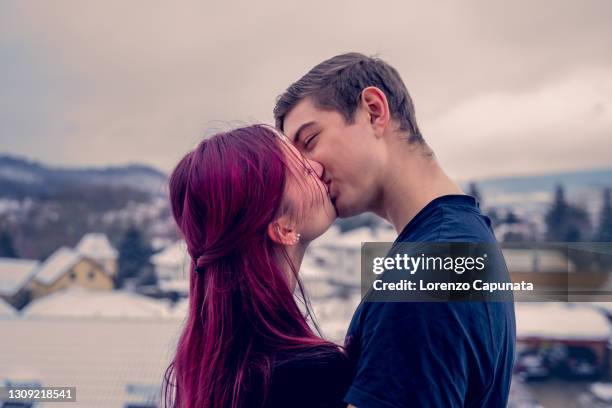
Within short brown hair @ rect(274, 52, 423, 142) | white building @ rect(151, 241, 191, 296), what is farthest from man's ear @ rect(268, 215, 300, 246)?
white building @ rect(151, 241, 191, 296)

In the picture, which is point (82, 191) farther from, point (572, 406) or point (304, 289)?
point (572, 406)

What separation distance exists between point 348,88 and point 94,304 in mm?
1733

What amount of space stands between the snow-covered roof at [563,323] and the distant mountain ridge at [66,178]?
5.59 ft

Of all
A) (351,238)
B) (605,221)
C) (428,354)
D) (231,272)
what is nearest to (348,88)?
(231,272)

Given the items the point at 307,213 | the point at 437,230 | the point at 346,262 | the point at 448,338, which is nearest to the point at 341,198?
the point at 307,213

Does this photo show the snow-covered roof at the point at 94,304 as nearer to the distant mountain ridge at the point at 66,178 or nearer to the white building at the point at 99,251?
the white building at the point at 99,251

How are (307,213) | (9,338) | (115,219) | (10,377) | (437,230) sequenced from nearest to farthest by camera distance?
(437,230)
(307,213)
(10,377)
(9,338)
(115,219)

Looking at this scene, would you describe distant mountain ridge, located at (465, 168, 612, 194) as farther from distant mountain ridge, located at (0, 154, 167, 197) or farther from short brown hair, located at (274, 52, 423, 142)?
distant mountain ridge, located at (0, 154, 167, 197)

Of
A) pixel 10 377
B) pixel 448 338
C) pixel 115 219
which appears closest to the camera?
pixel 448 338

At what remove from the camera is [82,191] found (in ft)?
7.66

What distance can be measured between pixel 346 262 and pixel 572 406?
1.14m

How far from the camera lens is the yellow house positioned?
2.21 meters

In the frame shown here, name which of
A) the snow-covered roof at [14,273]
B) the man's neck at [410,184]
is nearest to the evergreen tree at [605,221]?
the man's neck at [410,184]

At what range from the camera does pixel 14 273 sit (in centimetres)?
221
